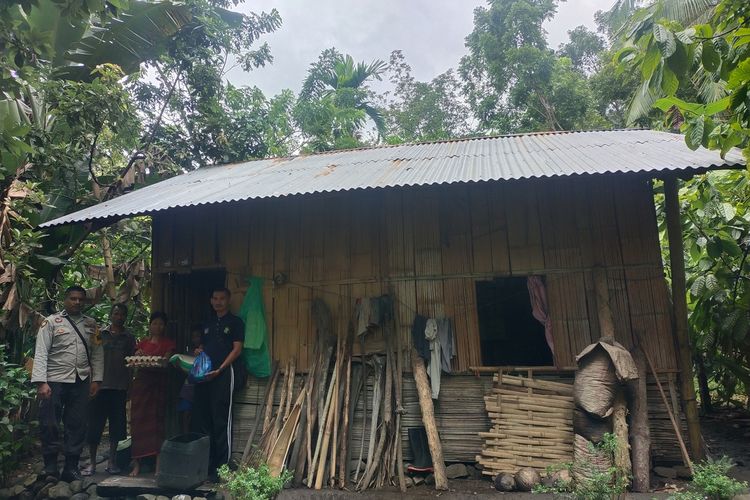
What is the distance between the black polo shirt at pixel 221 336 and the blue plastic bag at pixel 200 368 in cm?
5

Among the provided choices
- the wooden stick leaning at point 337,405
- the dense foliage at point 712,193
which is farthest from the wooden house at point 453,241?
the dense foliage at point 712,193

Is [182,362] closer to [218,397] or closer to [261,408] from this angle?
[218,397]

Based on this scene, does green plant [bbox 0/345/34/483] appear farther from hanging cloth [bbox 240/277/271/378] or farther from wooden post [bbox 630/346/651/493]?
wooden post [bbox 630/346/651/493]

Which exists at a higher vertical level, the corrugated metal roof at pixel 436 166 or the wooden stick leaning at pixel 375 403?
the corrugated metal roof at pixel 436 166

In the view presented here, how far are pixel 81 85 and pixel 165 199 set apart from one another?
7.23 feet

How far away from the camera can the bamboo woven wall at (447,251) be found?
5.09m

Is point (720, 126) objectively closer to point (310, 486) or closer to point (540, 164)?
point (540, 164)

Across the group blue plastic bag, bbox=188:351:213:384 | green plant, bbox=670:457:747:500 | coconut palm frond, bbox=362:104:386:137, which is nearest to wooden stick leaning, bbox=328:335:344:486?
blue plastic bag, bbox=188:351:213:384

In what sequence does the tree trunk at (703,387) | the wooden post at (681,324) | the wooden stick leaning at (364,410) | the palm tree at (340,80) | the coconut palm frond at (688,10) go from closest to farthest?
the wooden post at (681,324) < the wooden stick leaning at (364,410) < the tree trunk at (703,387) < the coconut palm frond at (688,10) < the palm tree at (340,80)

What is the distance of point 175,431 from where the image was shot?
19.8 ft

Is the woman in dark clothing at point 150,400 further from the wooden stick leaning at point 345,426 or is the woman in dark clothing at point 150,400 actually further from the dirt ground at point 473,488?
the wooden stick leaning at point 345,426

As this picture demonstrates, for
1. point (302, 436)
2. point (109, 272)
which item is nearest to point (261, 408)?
point (302, 436)

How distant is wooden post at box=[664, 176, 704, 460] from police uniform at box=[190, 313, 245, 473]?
4.44m

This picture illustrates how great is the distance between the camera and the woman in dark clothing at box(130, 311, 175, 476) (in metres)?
5.48
